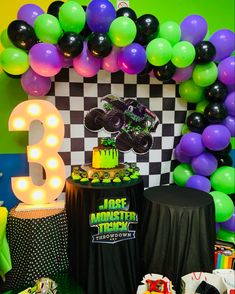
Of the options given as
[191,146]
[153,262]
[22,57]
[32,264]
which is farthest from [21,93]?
[153,262]

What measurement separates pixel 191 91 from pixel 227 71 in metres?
0.30

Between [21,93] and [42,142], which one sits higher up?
[21,93]

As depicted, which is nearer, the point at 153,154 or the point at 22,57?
the point at 22,57

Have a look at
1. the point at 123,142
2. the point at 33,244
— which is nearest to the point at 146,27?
the point at 123,142

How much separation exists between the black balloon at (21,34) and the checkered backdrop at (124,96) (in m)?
0.39

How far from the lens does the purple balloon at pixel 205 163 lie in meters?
2.17

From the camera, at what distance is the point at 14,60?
180 centimetres

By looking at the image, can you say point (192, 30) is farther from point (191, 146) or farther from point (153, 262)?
point (153, 262)

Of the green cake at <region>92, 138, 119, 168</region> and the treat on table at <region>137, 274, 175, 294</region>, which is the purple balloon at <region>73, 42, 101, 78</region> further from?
the treat on table at <region>137, 274, 175, 294</region>

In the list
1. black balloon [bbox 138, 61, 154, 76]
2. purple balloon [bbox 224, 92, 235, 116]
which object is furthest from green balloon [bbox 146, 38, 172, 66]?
purple balloon [bbox 224, 92, 235, 116]

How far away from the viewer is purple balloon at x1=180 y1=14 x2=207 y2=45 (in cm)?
201

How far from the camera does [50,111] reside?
1854mm

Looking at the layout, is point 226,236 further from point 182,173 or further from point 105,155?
point 105,155

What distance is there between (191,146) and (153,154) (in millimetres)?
379
